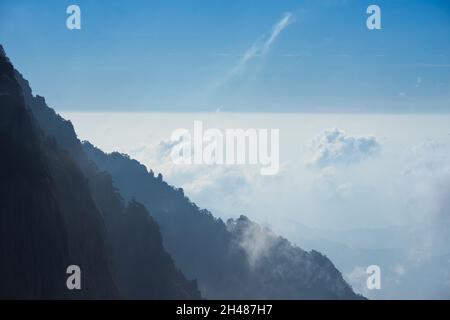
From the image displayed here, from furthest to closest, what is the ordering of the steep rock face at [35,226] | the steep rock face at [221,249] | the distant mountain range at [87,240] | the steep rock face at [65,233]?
the steep rock face at [221,249]
the distant mountain range at [87,240]
the steep rock face at [65,233]
the steep rock face at [35,226]

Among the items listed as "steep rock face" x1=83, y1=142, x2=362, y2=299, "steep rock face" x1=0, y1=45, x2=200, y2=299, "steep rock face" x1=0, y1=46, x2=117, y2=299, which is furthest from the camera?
"steep rock face" x1=83, y1=142, x2=362, y2=299

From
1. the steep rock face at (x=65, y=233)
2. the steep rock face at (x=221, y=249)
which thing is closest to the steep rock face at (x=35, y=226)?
the steep rock face at (x=65, y=233)

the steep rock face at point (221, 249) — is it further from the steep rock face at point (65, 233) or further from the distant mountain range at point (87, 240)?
the steep rock face at point (65, 233)

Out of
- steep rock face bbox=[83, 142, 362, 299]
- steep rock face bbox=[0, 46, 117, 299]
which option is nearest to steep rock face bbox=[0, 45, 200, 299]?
steep rock face bbox=[0, 46, 117, 299]

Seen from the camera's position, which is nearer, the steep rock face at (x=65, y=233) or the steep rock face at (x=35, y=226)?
the steep rock face at (x=35, y=226)

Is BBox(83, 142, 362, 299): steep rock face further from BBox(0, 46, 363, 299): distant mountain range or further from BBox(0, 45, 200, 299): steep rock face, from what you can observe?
BBox(0, 45, 200, 299): steep rock face

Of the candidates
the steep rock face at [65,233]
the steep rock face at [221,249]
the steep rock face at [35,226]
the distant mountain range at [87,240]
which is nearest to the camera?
the steep rock face at [35,226]
